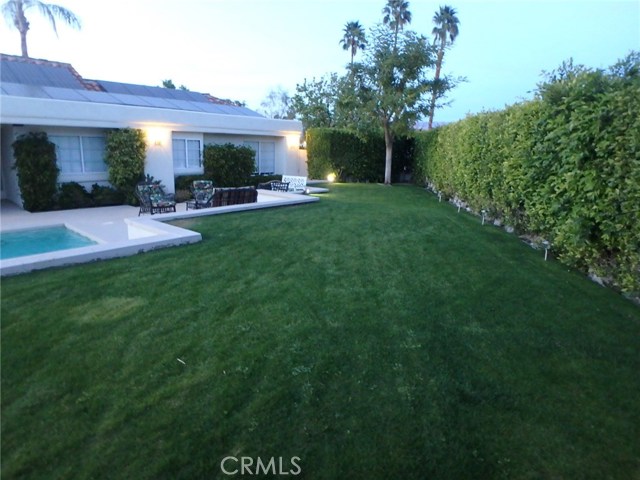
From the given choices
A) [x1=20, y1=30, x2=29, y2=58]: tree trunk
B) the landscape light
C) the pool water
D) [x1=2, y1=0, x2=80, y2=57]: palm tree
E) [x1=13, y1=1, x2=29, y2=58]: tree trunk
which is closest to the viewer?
the landscape light

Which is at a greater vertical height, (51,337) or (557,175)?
(557,175)

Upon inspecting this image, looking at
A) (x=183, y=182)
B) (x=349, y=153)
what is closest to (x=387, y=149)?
(x=349, y=153)

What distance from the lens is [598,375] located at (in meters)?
3.66

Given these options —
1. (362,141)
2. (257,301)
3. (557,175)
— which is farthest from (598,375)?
(362,141)

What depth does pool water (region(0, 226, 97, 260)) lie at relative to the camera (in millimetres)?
8812

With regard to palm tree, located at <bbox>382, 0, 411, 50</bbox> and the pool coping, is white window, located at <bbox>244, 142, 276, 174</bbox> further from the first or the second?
palm tree, located at <bbox>382, 0, 411, 50</bbox>

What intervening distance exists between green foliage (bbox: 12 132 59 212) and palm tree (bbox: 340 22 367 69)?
107 ft

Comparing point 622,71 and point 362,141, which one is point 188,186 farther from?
point 622,71

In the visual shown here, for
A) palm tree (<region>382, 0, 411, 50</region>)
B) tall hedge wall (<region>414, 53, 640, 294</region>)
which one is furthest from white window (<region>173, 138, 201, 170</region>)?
palm tree (<region>382, 0, 411, 50</region>)

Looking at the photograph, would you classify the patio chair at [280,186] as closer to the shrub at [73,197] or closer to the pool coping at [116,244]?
the pool coping at [116,244]

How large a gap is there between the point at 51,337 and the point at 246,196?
28.3 ft

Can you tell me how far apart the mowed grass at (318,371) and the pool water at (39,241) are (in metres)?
3.95

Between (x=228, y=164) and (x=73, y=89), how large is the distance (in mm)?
7012
